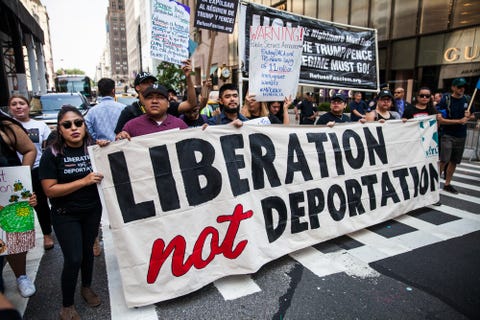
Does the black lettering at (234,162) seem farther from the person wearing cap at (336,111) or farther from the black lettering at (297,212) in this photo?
the person wearing cap at (336,111)

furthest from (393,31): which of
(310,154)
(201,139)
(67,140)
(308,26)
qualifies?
(67,140)

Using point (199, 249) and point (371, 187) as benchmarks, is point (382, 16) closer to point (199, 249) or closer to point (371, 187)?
point (371, 187)

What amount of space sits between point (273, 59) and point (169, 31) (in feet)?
5.17

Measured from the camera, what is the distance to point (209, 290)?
3221 mm

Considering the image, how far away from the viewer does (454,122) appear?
239 inches

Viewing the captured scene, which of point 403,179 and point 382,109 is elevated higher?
point 382,109

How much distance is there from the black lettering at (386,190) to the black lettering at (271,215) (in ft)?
5.78

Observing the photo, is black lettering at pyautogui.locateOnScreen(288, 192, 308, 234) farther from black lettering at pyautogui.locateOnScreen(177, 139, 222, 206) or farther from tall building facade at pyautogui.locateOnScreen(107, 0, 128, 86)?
tall building facade at pyautogui.locateOnScreen(107, 0, 128, 86)

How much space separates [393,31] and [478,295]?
16.0m

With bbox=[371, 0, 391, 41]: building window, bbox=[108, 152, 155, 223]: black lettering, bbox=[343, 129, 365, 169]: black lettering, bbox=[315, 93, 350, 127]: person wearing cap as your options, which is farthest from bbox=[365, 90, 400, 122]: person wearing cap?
bbox=[371, 0, 391, 41]: building window

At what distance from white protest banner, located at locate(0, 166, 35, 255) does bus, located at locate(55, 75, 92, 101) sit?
27.5 m

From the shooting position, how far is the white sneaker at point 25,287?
3.15m

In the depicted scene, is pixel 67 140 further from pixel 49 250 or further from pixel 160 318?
pixel 49 250

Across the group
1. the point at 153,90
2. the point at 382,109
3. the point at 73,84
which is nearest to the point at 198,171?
the point at 153,90
